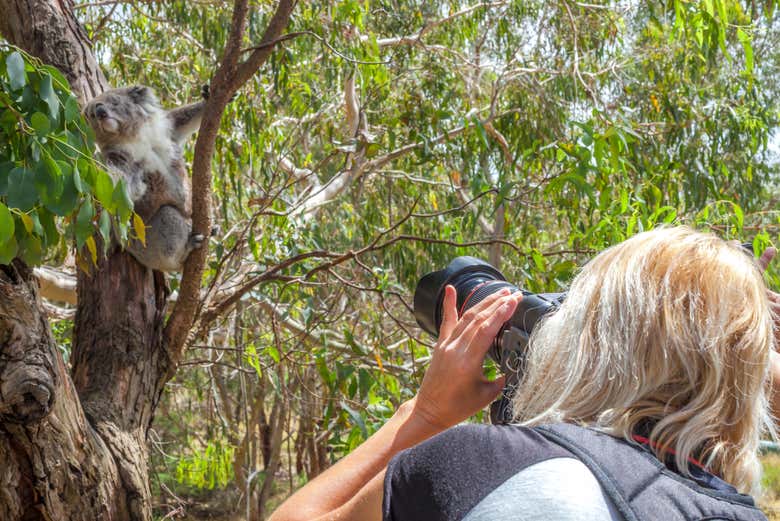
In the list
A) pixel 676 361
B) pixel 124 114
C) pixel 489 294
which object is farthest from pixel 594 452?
pixel 124 114

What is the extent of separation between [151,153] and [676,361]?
11.3 ft

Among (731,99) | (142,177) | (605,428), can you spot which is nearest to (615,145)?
(605,428)

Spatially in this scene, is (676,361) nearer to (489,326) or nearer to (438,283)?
(489,326)

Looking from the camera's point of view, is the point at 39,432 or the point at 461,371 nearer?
the point at 461,371

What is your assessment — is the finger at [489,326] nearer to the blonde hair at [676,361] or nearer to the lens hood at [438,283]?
the blonde hair at [676,361]

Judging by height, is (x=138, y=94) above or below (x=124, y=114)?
above

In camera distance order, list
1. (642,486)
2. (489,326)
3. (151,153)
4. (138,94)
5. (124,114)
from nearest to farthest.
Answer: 1. (642,486)
2. (489,326)
3. (124,114)
4. (151,153)
5. (138,94)

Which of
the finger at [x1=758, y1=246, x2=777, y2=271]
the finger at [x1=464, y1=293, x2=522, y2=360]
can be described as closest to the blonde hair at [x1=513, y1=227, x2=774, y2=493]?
the finger at [x1=464, y1=293, x2=522, y2=360]

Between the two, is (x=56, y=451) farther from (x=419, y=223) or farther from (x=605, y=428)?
(x=419, y=223)

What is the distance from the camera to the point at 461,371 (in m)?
0.94

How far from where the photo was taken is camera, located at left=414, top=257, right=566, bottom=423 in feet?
3.24

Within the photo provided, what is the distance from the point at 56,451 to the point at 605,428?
4.58 feet

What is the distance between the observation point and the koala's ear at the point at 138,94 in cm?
393

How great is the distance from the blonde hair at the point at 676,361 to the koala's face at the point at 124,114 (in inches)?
117
